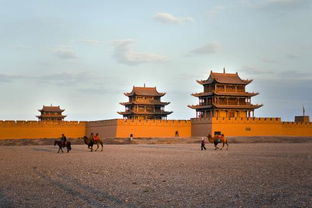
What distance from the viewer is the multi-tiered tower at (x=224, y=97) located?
58.5 metres

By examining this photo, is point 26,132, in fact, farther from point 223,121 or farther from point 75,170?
point 75,170

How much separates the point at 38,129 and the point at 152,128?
1584 centimetres

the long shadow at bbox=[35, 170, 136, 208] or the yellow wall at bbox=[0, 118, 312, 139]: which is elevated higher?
the yellow wall at bbox=[0, 118, 312, 139]

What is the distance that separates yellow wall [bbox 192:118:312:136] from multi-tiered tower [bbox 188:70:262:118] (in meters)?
3.37

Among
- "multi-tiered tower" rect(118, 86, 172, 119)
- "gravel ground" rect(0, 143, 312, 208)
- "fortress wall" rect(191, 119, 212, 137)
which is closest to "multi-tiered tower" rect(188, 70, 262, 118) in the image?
"fortress wall" rect(191, 119, 212, 137)

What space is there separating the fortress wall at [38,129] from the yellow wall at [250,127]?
17.2m

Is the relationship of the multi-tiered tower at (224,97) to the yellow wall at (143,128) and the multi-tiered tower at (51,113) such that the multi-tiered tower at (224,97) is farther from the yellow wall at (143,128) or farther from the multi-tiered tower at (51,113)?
the multi-tiered tower at (51,113)

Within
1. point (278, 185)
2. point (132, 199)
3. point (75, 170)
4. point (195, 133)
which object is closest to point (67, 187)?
point (132, 199)

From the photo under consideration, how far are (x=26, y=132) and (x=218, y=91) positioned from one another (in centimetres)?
2705

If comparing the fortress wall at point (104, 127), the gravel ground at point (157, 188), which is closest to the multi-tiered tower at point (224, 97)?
the fortress wall at point (104, 127)

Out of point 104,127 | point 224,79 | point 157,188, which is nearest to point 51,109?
point 104,127

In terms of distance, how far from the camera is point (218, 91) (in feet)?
192

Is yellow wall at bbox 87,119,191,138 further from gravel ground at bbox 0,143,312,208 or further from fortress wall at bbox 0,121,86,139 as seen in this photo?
gravel ground at bbox 0,143,312,208

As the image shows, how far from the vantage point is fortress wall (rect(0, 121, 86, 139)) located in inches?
2163
